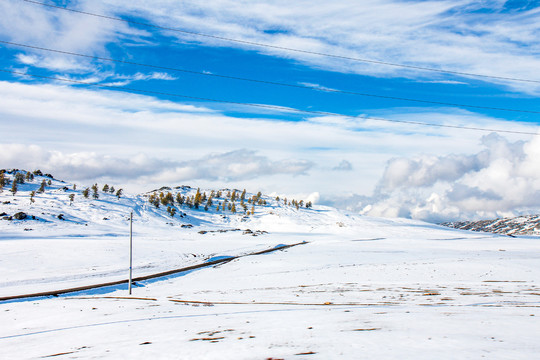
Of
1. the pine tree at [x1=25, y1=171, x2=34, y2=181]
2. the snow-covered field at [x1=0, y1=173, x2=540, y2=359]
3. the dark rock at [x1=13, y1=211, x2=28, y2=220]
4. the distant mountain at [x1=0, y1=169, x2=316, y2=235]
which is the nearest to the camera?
the snow-covered field at [x1=0, y1=173, x2=540, y2=359]

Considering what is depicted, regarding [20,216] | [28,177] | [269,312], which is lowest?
[269,312]

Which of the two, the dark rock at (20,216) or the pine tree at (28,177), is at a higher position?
the pine tree at (28,177)

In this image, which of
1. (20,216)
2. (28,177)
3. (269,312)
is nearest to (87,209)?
(20,216)

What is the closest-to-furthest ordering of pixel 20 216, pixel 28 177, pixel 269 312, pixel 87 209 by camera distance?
pixel 269 312, pixel 20 216, pixel 87 209, pixel 28 177

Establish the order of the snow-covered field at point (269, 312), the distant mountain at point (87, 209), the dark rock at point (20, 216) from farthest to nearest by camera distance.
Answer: the distant mountain at point (87, 209), the dark rock at point (20, 216), the snow-covered field at point (269, 312)

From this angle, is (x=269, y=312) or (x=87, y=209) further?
(x=87, y=209)

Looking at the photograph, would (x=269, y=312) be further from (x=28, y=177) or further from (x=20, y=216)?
(x=28, y=177)

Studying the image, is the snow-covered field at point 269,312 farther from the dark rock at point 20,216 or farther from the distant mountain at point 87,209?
the distant mountain at point 87,209

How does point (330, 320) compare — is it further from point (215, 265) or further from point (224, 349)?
point (215, 265)

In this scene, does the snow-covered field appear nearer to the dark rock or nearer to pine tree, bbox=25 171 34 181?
the dark rock

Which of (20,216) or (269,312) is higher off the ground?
(20,216)

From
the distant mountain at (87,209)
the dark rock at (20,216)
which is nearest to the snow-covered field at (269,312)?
the dark rock at (20,216)

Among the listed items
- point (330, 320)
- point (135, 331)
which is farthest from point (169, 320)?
point (330, 320)

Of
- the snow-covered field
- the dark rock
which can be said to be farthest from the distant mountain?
the snow-covered field
